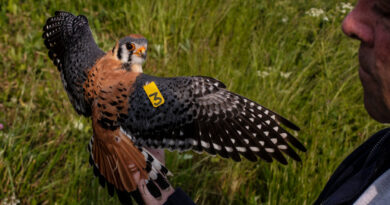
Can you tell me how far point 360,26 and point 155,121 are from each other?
3.79 feet

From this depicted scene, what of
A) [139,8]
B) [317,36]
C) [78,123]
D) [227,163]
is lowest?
[227,163]

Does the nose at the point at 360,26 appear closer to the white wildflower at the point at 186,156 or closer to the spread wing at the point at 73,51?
the spread wing at the point at 73,51

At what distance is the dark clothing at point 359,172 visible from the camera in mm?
1327

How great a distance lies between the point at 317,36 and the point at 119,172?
2608 mm

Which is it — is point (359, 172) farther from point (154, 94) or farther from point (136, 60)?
point (136, 60)

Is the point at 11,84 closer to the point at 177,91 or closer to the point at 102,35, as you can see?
the point at 102,35

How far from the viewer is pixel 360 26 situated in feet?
3.86

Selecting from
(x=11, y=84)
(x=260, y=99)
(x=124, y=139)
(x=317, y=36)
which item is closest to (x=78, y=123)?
(x=11, y=84)

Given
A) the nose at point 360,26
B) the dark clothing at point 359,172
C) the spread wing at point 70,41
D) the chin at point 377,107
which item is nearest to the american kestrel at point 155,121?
the spread wing at point 70,41

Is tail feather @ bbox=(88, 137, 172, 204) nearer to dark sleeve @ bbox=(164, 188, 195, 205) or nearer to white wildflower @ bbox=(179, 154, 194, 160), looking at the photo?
dark sleeve @ bbox=(164, 188, 195, 205)

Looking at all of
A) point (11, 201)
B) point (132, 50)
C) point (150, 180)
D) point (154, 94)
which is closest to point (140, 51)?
point (132, 50)

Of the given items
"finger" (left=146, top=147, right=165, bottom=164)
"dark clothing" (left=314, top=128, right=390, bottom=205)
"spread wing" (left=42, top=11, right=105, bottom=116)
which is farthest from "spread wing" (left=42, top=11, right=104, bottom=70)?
"dark clothing" (left=314, top=128, right=390, bottom=205)

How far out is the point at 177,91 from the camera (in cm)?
204

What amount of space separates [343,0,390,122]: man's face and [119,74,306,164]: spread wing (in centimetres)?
79
